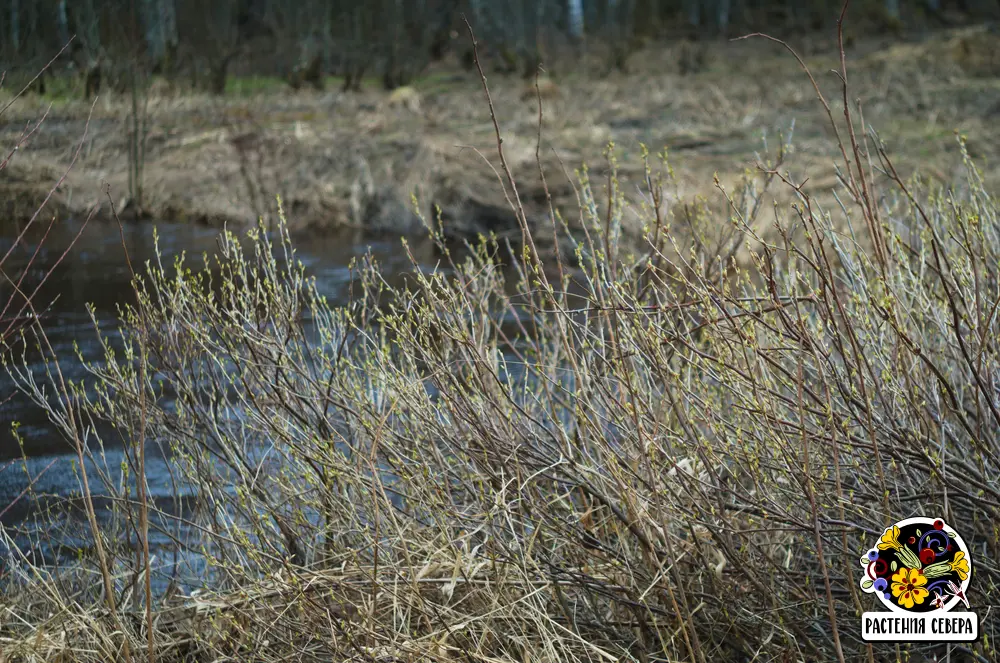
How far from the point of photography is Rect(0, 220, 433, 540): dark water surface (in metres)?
6.30

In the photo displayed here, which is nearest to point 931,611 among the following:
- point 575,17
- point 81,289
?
point 81,289

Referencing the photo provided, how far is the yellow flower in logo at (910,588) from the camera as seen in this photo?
2561 mm

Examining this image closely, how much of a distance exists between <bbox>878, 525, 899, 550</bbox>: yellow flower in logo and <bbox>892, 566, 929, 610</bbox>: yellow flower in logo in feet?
0.20

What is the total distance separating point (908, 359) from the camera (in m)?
3.21

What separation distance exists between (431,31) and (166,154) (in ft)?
38.5

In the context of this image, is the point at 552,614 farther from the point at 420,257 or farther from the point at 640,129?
the point at 640,129

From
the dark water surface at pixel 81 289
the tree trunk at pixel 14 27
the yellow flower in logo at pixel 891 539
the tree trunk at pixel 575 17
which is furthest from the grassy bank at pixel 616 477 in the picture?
the tree trunk at pixel 575 17

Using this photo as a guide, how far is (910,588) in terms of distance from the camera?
256 cm

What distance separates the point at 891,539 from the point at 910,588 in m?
0.13

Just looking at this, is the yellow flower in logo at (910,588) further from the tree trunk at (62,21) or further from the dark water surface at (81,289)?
the tree trunk at (62,21)

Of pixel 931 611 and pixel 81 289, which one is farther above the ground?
pixel 931 611

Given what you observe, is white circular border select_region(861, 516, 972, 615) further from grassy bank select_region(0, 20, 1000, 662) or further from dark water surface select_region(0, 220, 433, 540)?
dark water surface select_region(0, 220, 433, 540)

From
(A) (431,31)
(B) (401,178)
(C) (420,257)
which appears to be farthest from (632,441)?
(A) (431,31)

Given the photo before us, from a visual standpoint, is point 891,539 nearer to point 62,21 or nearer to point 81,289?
point 81,289
